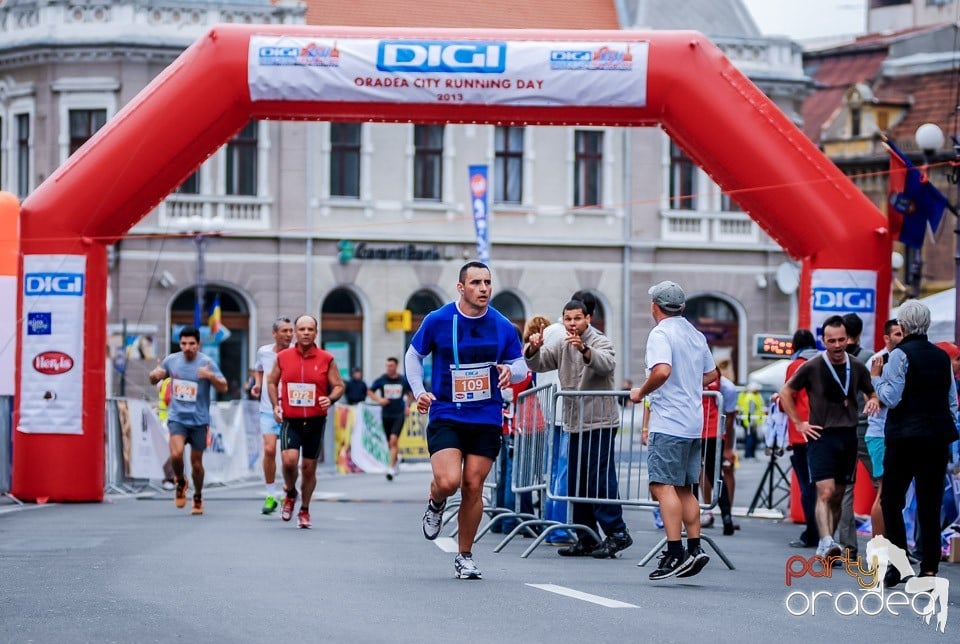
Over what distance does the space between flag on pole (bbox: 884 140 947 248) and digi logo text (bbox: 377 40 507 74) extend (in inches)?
160

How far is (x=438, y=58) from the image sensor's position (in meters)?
18.9

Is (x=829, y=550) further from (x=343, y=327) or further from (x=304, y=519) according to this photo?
(x=343, y=327)

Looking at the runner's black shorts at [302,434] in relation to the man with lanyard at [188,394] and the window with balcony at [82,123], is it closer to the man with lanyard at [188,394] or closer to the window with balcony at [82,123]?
the man with lanyard at [188,394]

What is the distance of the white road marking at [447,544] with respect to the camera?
14742mm

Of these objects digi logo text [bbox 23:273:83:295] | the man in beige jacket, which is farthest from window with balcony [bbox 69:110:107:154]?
the man in beige jacket

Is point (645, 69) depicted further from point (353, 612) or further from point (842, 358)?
point (353, 612)

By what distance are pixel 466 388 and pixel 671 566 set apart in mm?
1623

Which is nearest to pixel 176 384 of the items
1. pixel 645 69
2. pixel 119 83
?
pixel 645 69

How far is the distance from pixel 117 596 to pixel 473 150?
121ft

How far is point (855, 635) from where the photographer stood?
9477mm

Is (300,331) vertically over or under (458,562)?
over

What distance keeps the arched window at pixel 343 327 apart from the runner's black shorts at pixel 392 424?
51.8 feet

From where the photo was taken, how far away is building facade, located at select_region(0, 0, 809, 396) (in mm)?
44438

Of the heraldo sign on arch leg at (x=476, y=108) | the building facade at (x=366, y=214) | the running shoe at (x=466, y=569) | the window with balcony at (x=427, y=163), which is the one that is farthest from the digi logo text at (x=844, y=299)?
the window with balcony at (x=427, y=163)
